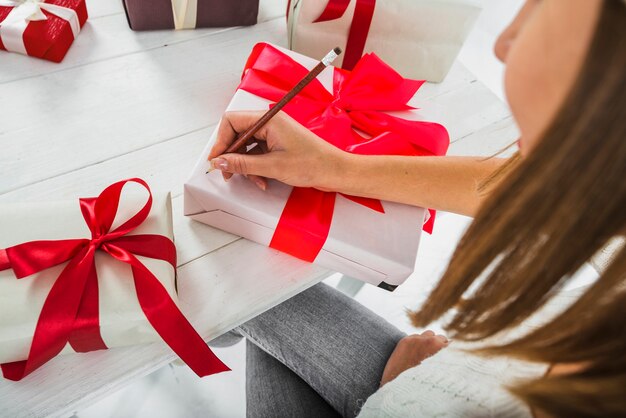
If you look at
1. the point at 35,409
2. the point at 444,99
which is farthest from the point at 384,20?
the point at 35,409

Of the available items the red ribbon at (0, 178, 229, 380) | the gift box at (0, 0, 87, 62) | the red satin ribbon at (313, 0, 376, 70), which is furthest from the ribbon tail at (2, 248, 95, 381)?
the red satin ribbon at (313, 0, 376, 70)

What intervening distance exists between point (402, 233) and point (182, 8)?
59 centimetres

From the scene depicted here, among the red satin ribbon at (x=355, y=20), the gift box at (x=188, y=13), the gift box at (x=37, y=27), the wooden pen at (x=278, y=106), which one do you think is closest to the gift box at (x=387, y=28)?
the red satin ribbon at (x=355, y=20)

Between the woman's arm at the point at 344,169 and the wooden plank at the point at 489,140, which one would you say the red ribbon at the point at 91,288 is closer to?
the woman's arm at the point at 344,169

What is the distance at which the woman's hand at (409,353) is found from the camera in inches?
29.1

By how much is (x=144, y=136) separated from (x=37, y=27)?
27 cm

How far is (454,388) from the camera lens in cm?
54

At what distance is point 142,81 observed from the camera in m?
0.78

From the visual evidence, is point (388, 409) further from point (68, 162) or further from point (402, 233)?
point (68, 162)

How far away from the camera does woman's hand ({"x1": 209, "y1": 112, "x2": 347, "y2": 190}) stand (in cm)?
60

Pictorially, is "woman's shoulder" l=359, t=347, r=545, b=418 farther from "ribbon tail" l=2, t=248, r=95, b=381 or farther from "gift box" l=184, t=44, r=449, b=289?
"ribbon tail" l=2, t=248, r=95, b=381

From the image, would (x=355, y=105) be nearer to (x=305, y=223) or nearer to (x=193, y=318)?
(x=305, y=223)

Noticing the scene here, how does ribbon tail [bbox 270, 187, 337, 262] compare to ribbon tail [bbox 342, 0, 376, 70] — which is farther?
ribbon tail [bbox 342, 0, 376, 70]

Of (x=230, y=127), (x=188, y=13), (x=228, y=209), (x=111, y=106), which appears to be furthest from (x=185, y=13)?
(x=228, y=209)
